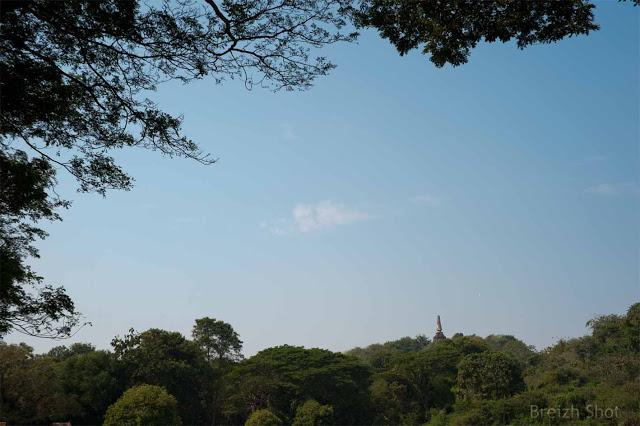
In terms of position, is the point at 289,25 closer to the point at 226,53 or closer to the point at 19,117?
the point at 226,53

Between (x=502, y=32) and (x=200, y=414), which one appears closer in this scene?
(x=502, y=32)

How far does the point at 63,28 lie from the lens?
5.20 metres

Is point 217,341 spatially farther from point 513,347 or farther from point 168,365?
point 513,347

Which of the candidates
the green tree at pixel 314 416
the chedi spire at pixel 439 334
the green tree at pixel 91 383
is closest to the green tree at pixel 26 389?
the green tree at pixel 91 383

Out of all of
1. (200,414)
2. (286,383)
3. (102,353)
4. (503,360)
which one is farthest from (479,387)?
(102,353)

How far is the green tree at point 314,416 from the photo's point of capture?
23.2m

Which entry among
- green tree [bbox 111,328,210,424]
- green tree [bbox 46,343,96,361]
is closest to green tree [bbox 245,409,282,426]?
green tree [bbox 111,328,210,424]

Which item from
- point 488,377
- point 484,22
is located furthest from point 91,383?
point 484,22

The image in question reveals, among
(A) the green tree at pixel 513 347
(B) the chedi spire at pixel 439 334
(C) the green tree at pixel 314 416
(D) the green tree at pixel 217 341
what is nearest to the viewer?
(C) the green tree at pixel 314 416

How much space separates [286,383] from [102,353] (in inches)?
357

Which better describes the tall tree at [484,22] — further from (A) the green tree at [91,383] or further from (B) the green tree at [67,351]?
(B) the green tree at [67,351]

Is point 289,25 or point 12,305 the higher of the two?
point 289,25

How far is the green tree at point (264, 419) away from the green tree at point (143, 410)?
344cm

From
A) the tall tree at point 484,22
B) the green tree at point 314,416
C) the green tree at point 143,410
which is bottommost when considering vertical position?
the green tree at point 314,416
